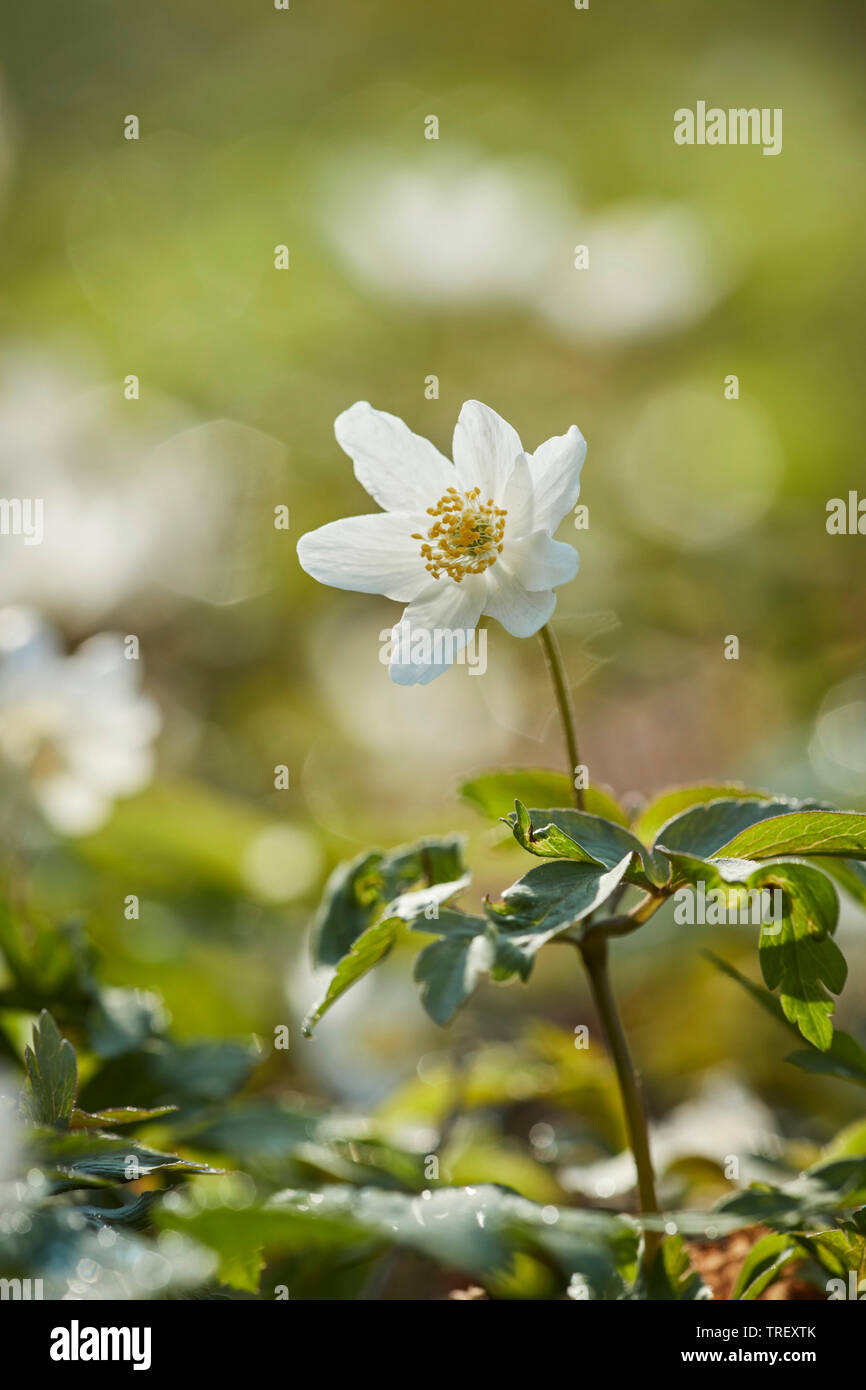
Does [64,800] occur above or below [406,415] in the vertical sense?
below

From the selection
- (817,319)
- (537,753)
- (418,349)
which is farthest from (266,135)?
(537,753)

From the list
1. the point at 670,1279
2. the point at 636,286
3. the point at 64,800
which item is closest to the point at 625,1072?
the point at 670,1279

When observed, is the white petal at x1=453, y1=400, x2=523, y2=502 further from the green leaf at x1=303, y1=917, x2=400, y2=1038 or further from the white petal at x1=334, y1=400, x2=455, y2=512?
the green leaf at x1=303, y1=917, x2=400, y2=1038

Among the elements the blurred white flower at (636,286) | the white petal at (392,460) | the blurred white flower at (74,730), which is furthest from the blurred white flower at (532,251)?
the white petal at (392,460)

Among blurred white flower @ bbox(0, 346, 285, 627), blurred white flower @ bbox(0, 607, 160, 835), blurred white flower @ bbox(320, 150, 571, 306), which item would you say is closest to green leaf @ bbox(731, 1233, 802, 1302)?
blurred white flower @ bbox(0, 607, 160, 835)

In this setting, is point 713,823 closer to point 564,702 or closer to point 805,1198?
point 564,702

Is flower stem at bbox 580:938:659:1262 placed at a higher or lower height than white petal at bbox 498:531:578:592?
lower

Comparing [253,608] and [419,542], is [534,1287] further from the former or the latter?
[253,608]
